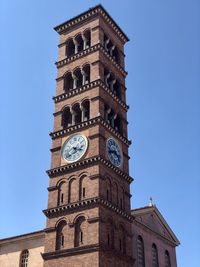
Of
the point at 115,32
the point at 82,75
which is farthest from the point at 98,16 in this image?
the point at 82,75

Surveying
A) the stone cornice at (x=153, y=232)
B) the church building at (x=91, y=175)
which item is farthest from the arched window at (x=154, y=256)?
the stone cornice at (x=153, y=232)

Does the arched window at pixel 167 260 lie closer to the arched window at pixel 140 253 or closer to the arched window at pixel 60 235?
the arched window at pixel 140 253

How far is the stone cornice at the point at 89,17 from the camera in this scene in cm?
4084

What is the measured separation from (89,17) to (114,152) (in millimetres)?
13765

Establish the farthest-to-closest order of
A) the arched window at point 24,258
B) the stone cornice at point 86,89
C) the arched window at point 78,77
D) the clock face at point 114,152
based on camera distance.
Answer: the arched window at point 78,77 → the arched window at point 24,258 → the stone cornice at point 86,89 → the clock face at point 114,152

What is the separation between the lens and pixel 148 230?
4134 centimetres

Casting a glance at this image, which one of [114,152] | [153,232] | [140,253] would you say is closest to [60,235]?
[114,152]

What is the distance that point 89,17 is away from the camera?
41094 mm

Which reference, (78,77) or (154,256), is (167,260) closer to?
(154,256)

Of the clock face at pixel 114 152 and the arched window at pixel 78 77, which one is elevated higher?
the arched window at pixel 78 77

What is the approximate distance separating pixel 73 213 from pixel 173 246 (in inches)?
714

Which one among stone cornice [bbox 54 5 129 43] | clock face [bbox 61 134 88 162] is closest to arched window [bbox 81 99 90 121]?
clock face [bbox 61 134 88 162]

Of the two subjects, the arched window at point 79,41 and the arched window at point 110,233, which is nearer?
the arched window at point 110,233

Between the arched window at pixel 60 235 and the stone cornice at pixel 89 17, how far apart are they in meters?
19.6
